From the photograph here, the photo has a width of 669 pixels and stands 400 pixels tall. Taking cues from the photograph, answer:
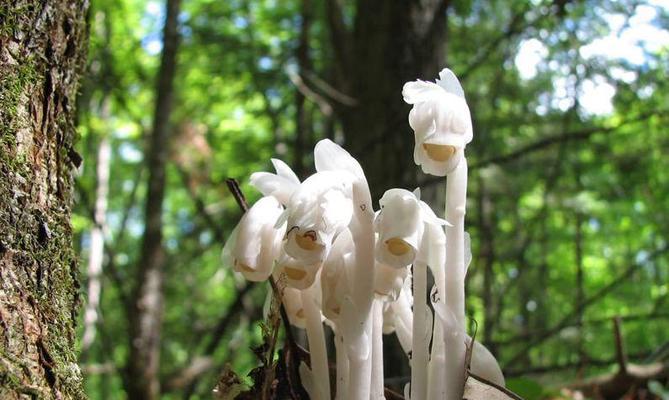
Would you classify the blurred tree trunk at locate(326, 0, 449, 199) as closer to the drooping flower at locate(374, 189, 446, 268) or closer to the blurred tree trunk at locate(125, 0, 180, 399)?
the blurred tree trunk at locate(125, 0, 180, 399)

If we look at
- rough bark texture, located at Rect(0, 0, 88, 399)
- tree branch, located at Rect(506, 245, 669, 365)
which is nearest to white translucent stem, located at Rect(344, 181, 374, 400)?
rough bark texture, located at Rect(0, 0, 88, 399)

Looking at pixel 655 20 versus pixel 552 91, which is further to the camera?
pixel 552 91

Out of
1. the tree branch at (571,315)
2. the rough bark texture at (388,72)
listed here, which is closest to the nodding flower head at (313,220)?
the rough bark texture at (388,72)

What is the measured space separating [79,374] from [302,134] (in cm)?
372

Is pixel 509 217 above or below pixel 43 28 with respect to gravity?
below

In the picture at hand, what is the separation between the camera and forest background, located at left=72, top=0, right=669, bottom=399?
142 inches

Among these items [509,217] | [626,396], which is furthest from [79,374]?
[509,217]

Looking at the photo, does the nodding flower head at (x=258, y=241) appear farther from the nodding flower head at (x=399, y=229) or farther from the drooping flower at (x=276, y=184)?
the nodding flower head at (x=399, y=229)

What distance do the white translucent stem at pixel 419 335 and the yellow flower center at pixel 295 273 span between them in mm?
241

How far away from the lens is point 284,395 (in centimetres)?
150

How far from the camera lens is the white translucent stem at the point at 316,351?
140cm

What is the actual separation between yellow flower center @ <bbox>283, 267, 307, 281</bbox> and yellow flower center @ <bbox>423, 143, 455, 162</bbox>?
1.07ft

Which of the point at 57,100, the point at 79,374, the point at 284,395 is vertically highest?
the point at 57,100

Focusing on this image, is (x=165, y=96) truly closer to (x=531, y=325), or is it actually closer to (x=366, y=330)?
(x=366, y=330)
